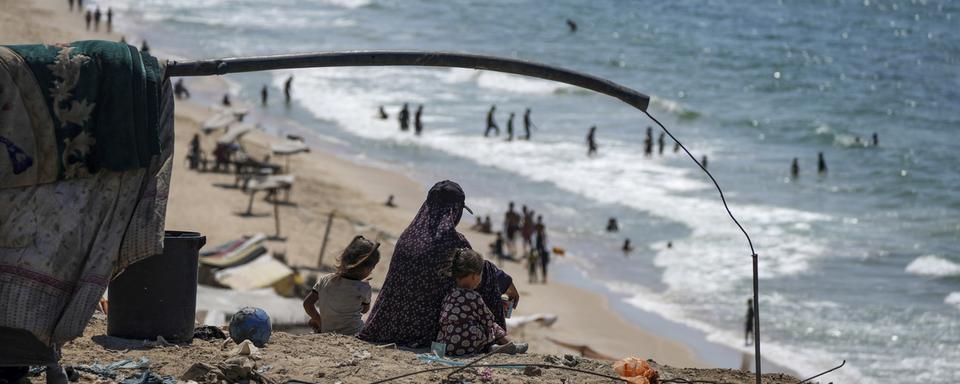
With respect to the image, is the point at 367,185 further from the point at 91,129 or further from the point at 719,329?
the point at 91,129

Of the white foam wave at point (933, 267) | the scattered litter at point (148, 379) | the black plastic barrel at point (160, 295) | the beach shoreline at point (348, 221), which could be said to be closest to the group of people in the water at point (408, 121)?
the beach shoreline at point (348, 221)

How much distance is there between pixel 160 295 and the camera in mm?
5977

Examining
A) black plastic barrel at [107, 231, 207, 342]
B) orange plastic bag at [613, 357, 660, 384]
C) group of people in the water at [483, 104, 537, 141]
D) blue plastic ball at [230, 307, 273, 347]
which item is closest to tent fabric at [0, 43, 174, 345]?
black plastic barrel at [107, 231, 207, 342]

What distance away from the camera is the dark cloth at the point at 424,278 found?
6.38m

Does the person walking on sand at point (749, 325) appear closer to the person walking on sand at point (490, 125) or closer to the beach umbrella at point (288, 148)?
the beach umbrella at point (288, 148)

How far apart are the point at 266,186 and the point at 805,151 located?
18.0 metres

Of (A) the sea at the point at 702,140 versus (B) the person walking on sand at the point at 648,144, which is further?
(B) the person walking on sand at the point at 648,144

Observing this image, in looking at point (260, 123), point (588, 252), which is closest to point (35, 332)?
point (588, 252)

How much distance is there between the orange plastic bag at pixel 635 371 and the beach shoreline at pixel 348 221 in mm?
8773

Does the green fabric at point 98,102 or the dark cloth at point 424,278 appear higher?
the green fabric at point 98,102

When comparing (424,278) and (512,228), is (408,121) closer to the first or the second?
(512,228)

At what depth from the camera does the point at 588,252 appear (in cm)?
2217

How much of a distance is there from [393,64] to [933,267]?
1853 cm

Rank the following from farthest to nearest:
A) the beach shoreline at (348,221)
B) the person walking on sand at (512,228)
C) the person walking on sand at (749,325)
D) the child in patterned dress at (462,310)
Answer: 1. the person walking on sand at (512,228)
2. the beach shoreline at (348,221)
3. the person walking on sand at (749,325)
4. the child in patterned dress at (462,310)
